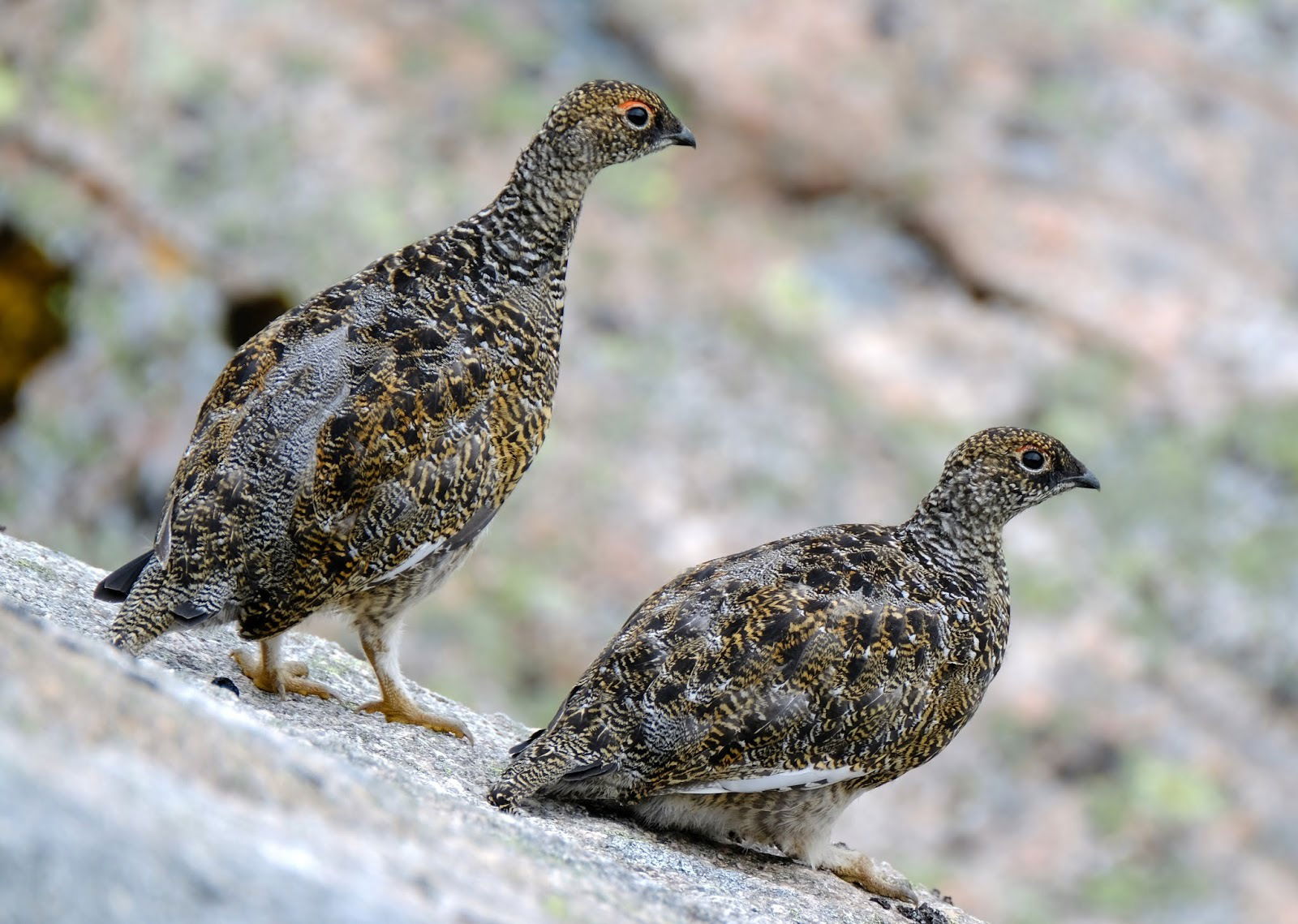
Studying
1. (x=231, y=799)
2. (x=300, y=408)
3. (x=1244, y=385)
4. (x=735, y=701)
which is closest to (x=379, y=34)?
(x=1244, y=385)

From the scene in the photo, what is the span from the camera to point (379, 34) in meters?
16.7

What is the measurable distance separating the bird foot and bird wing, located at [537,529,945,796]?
1.69 ft

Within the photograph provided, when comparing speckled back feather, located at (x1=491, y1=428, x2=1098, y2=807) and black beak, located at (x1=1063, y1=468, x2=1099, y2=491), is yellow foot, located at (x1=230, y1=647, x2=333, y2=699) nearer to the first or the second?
speckled back feather, located at (x1=491, y1=428, x2=1098, y2=807)

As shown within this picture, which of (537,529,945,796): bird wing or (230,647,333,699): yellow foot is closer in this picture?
(537,529,945,796): bird wing

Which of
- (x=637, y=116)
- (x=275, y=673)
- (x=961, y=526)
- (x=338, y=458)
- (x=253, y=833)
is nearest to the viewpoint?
(x=253, y=833)

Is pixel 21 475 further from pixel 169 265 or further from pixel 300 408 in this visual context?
pixel 300 408

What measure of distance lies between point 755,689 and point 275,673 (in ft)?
7.03

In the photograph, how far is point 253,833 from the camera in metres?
3.52

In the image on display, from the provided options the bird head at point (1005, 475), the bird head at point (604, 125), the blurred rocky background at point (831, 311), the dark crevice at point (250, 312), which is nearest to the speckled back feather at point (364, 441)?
the bird head at point (604, 125)

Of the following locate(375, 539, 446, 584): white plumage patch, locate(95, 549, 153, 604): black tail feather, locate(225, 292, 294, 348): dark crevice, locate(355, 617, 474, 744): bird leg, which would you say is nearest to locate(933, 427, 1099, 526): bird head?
locate(375, 539, 446, 584): white plumage patch

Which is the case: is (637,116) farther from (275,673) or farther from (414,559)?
(275,673)

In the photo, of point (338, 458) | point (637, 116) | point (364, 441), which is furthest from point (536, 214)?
point (338, 458)

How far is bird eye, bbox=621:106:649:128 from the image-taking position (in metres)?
8.10

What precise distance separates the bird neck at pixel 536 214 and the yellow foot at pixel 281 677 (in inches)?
80.3
